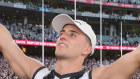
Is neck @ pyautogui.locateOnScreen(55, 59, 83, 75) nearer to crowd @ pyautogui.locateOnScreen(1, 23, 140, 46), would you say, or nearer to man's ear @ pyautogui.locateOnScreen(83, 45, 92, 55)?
man's ear @ pyautogui.locateOnScreen(83, 45, 92, 55)

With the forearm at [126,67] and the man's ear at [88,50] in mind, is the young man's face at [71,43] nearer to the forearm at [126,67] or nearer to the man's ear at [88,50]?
the man's ear at [88,50]

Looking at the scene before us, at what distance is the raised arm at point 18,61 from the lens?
3.16 m

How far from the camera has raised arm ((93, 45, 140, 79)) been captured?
2723 millimetres

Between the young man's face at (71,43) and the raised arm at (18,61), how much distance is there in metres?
0.33

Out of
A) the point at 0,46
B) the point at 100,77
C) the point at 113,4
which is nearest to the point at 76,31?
the point at 100,77

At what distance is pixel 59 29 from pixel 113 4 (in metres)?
43.5

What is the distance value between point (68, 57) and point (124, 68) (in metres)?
0.53

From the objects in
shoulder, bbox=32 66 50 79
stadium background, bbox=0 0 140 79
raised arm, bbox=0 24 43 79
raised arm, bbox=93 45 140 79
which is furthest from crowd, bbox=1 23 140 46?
raised arm, bbox=93 45 140 79

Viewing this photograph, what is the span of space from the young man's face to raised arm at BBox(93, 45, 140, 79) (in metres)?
0.34

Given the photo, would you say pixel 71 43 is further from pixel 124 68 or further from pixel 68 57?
pixel 124 68

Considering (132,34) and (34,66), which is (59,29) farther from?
(132,34)

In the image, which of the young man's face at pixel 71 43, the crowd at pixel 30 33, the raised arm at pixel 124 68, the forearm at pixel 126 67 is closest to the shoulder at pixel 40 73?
the young man's face at pixel 71 43

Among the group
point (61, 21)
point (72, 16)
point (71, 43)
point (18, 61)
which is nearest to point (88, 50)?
point (71, 43)

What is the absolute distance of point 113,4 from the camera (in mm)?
46156
